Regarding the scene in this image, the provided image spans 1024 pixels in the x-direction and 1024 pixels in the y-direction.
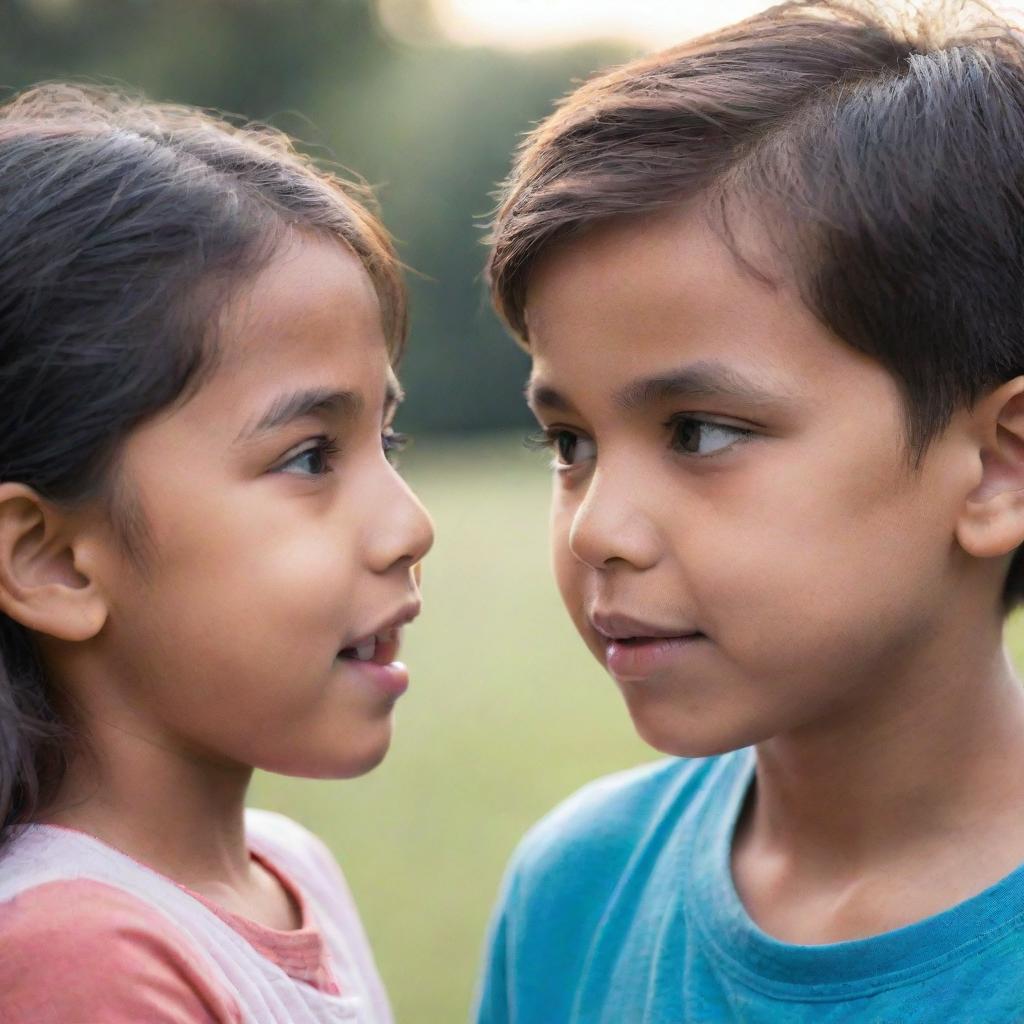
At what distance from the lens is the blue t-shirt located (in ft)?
5.99

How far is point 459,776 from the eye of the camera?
6453mm

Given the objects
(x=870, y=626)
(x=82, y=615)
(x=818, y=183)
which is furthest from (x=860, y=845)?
(x=82, y=615)

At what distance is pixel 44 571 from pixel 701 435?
87cm

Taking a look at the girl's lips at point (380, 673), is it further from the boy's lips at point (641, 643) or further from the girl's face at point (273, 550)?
the boy's lips at point (641, 643)

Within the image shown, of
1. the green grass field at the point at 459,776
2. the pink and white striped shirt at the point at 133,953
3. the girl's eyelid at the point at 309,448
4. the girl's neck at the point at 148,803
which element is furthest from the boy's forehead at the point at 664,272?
the pink and white striped shirt at the point at 133,953

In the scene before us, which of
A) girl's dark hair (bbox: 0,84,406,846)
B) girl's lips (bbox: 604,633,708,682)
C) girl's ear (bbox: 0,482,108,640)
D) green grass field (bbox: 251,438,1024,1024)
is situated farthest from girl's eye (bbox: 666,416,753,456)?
green grass field (bbox: 251,438,1024,1024)

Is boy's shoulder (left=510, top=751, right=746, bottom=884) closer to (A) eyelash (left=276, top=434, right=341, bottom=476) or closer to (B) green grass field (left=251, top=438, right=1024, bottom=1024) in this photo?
(A) eyelash (left=276, top=434, right=341, bottom=476)

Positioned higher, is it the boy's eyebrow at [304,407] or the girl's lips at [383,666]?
the boy's eyebrow at [304,407]

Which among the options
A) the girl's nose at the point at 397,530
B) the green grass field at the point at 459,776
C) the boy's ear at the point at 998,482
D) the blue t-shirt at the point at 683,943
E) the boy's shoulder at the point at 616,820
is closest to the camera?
the blue t-shirt at the point at 683,943

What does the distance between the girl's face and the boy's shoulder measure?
1.49ft

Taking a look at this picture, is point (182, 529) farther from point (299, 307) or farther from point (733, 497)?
point (733, 497)

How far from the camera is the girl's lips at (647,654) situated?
6.43ft

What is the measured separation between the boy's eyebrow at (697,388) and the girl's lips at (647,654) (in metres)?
0.31

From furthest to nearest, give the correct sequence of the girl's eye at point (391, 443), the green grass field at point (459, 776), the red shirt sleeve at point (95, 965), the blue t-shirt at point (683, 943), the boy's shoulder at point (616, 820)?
the green grass field at point (459, 776) < the boy's shoulder at point (616, 820) < the girl's eye at point (391, 443) < the blue t-shirt at point (683, 943) < the red shirt sleeve at point (95, 965)
